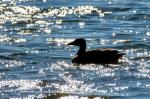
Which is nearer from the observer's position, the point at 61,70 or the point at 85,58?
the point at 61,70

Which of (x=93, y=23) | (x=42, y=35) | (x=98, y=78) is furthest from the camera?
(x=93, y=23)

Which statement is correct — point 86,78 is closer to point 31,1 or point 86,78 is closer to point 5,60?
Result: point 5,60

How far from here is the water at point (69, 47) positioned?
22469 mm

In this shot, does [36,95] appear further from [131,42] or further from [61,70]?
[131,42]

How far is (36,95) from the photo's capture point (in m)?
21.7

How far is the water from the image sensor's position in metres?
22.5

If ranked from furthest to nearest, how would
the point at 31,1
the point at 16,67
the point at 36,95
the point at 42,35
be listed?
the point at 31,1 < the point at 42,35 < the point at 16,67 < the point at 36,95

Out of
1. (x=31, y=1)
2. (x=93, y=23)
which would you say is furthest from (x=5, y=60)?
(x=31, y=1)

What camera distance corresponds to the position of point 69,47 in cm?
2923

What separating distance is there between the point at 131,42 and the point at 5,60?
5.26m

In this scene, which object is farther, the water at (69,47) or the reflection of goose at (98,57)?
the reflection of goose at (98,57)

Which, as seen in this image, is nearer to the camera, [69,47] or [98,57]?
[98,57]

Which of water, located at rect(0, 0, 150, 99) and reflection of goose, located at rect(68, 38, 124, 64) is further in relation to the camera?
reflection of goose, located at rect(68, 38, 124, 64)

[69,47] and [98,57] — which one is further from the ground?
[98,57]
